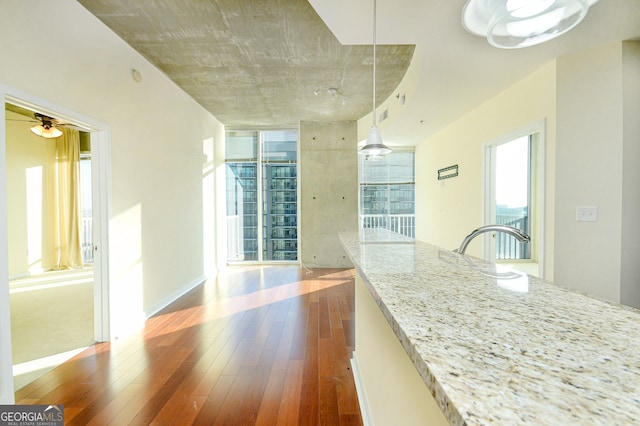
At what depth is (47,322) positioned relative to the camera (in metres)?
2.99

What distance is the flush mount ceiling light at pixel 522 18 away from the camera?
997mm

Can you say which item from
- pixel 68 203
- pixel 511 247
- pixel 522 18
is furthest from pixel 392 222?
pixel 68 203

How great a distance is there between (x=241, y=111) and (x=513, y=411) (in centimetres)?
516

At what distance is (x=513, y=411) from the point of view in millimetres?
313

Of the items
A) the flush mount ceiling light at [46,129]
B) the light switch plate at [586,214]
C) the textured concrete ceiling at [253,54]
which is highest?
the textured concrete ceiling at [253,54]

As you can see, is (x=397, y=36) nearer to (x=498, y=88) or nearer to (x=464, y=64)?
(x=464, y=64)

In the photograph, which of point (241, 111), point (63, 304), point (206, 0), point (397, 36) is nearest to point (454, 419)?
point (397, 36)

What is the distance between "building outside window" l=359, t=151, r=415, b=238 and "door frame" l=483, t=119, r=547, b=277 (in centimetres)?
223

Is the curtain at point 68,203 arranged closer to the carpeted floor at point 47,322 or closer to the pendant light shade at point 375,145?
the carpeted floor at point 47,322

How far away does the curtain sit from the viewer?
539cm

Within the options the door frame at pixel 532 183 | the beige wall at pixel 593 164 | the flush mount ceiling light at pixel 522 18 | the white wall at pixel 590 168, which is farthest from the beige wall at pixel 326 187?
the flush mount ceiling light at pixel 522 18

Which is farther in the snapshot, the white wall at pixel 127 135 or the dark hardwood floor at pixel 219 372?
the white wall at pixel 127 135

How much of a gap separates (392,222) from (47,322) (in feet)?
19.3

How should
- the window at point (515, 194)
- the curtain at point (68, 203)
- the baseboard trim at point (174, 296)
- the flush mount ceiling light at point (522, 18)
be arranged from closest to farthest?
the flush mount ceiling light at point (522, 18)
the baseboard trim at point (174, 296)
the window at point (515, 194)
the curtain at point (68, 203)
